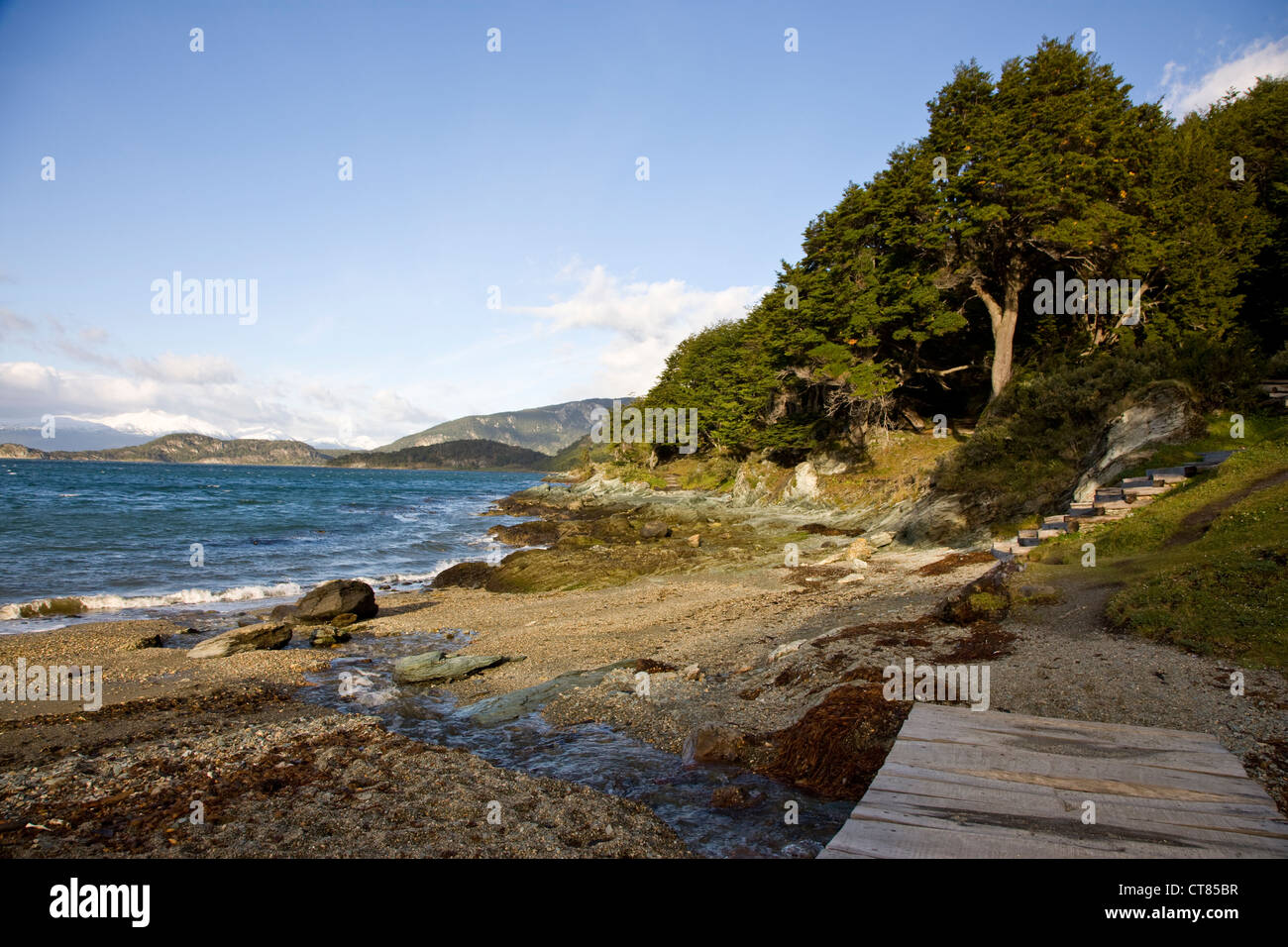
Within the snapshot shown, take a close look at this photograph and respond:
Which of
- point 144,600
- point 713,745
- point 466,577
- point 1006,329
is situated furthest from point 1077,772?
point 1006,329

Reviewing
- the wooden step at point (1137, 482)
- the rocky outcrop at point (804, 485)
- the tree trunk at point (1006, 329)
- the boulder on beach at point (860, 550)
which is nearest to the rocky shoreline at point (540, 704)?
the boulder on beach at point (860, 550)

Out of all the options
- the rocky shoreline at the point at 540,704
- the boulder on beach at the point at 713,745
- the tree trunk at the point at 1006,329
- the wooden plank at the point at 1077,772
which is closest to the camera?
the wooden plank at the point at 1077,772

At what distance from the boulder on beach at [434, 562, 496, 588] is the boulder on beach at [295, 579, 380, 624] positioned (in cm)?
584

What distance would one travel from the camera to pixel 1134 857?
3.38 metres

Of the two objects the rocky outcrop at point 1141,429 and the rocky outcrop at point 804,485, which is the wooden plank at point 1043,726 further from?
the rocky outcrop at point 804,485

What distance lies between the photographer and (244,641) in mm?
15250

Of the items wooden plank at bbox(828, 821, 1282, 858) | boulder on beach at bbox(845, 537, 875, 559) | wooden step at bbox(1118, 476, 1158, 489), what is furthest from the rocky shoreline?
wooden step at bbox(1118, 476, 1158, 489)

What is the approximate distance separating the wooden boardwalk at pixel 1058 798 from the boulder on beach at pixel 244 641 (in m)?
15.4

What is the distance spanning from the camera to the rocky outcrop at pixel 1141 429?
53.0ft

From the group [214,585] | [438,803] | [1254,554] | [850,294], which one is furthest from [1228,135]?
[214,585]

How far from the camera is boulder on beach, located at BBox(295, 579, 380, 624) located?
18.4 metres

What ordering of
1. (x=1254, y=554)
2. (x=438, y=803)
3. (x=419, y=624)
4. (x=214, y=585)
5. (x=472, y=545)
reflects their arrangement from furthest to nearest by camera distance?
(x=472, y=545)
(x=214, y=585)
(x=419, y=624)
(x=1254, y=554)
(x=438, y=803)
